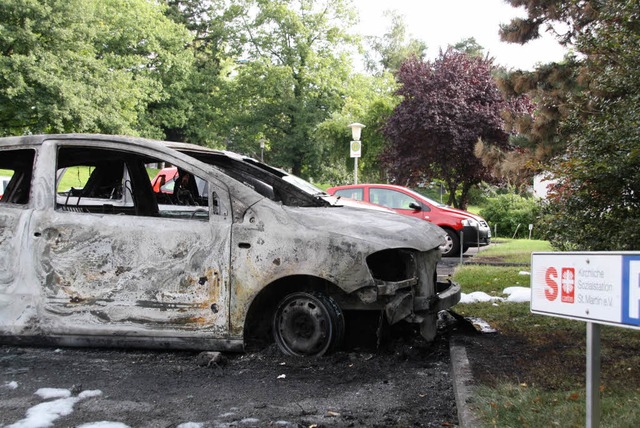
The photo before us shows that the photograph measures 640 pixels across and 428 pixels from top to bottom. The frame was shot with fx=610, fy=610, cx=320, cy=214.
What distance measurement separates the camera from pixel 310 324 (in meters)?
4.70

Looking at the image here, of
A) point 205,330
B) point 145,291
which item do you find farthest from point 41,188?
point 205,330

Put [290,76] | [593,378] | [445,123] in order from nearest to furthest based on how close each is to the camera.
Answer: [593,378] < [445,123] < [290,76]

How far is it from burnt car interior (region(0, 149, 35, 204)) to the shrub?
21.1 meters

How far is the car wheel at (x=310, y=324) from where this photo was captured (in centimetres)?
465

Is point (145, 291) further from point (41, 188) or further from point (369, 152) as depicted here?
point (369, 152)

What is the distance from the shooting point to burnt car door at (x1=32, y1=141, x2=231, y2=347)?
4.69 metres

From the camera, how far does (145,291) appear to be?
15.6 feet

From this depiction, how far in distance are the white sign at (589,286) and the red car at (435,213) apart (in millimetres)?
11092

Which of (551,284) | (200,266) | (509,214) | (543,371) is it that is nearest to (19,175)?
(200,266)

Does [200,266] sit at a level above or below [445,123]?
below

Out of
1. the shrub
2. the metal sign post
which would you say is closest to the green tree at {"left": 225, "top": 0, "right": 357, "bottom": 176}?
the shrub

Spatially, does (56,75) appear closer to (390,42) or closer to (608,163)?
(608,163)

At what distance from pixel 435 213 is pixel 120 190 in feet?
30.8

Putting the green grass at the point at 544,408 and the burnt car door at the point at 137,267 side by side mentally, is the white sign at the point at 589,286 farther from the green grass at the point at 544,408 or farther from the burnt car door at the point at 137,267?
the burnt car door at the point at 137,267
